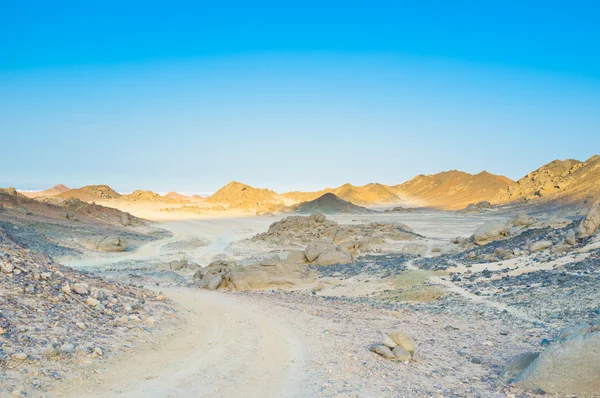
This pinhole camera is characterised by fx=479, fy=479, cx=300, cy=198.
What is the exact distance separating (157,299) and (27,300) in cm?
371

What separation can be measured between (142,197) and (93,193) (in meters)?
12.5

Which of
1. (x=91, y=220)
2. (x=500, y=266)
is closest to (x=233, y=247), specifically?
(x=91, y=220)

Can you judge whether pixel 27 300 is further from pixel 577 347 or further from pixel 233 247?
pixel 233 247

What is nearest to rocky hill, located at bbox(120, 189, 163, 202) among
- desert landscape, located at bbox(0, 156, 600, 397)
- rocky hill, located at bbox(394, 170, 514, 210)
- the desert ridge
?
the desert ridge

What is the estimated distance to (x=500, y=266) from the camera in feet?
57.9

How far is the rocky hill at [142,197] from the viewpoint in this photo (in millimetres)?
103438

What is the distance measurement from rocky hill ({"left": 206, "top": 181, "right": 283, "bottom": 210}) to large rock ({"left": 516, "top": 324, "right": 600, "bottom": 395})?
89824 mm

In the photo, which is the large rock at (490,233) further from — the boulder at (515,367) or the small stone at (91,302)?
the small stone at (91,302)

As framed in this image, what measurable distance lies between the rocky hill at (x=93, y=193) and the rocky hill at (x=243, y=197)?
74.2 feet

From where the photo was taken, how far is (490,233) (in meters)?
24.7

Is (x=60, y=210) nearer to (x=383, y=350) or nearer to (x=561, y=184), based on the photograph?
(x=383, y=350)

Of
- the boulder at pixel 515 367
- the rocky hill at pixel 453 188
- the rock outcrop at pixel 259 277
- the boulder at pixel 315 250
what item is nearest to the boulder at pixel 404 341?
the boulder at pixel 515 367

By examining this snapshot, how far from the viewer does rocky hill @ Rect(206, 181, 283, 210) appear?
3930 inches

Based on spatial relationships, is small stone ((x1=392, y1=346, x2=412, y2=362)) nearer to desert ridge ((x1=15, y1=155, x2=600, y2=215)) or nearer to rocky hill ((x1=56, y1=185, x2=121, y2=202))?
desert ridge ((x1=15, y1=155, x2=600, y2=215))
